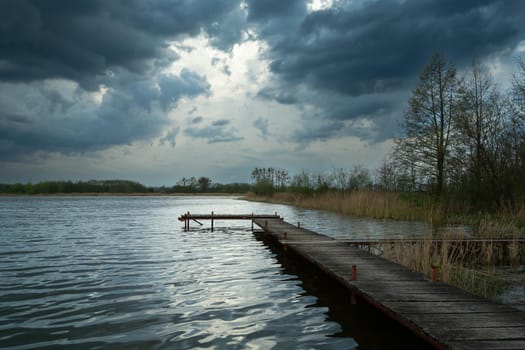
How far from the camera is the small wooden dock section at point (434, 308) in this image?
13.5ft

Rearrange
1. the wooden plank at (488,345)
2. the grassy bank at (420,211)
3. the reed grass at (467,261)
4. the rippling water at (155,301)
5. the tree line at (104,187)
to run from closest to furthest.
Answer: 1. the wooden plank at (488,345)
2. the rippling water at (155,301)
3. the reed grass at (467,261)
4. the grassy bank at (420,211)
5. the tree line at (104,187)

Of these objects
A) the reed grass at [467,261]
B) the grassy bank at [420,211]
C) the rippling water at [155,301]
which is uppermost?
the grassy bank at [420,211]

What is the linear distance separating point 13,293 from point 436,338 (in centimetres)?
762

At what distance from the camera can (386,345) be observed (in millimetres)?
5223

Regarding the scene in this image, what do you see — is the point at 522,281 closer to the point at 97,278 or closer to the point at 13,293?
the point at 97,278

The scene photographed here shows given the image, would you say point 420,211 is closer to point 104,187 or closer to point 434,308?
point 434,308

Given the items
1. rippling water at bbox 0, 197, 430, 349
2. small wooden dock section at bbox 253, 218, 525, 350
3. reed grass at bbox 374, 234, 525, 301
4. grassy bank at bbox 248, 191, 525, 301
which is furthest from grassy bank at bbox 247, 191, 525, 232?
rippling water at bbox 0, 197, 430, 349

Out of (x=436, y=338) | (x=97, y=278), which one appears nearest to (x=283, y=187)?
(x=97, y=278)

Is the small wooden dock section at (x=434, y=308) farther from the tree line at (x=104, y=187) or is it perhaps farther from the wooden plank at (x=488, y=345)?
the tree line at (x=104, y=187)

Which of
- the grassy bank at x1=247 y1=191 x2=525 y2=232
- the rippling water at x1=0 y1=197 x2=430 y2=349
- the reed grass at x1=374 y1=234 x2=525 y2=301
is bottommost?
the rippling water at x1=0 y1=197 x2=430 y2=349

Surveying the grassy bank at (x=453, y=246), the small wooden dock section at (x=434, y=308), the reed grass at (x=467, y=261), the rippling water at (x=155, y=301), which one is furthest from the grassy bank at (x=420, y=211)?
the rippling water at (x=155, y=301)

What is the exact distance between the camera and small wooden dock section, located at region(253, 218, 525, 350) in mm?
4121

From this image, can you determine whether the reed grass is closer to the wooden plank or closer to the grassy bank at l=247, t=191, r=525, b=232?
the grassy bank at l=247, t=191, r=525, b=232

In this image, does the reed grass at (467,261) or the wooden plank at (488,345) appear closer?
the wooden plank at (488,345)
